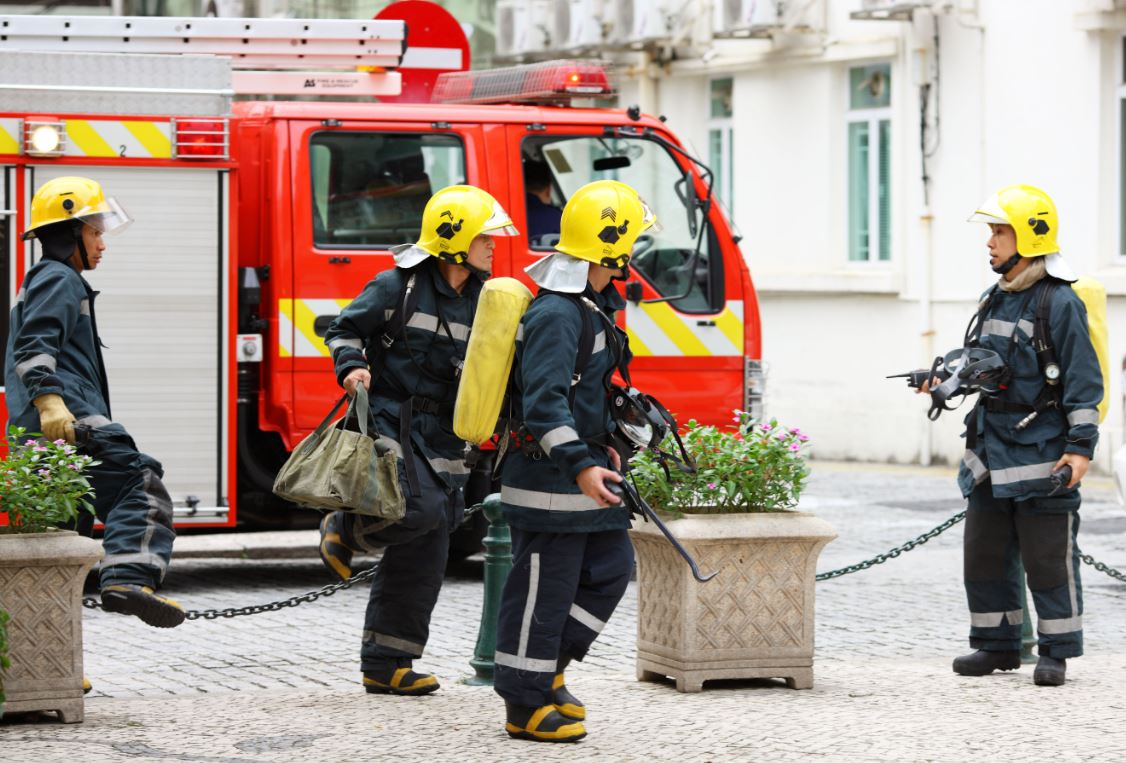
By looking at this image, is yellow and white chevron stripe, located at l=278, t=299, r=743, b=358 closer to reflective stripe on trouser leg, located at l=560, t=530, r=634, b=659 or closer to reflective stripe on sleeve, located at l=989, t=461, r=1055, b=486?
reflective stripe on sleeve, located at l=989, t=461, r=1055, b=486

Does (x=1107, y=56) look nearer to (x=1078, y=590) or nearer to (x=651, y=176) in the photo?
(x=651, y=176)

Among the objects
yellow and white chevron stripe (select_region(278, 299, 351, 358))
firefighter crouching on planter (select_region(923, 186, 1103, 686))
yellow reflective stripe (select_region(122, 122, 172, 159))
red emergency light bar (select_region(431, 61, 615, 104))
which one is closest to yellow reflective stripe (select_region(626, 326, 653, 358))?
red emergency light bar (select_region(431, 61, 615, 104))

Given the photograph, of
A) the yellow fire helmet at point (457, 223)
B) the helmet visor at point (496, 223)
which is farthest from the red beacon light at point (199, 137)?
the helmet visor at point (496, 223)

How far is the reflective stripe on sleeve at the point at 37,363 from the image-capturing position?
23.6 feet

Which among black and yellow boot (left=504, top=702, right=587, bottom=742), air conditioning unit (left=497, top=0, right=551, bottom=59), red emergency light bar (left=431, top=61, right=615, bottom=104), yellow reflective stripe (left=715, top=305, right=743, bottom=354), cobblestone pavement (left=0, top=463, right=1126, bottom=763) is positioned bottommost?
cobblestone pavement (left=0, top=463, right=1126, bottom=763)

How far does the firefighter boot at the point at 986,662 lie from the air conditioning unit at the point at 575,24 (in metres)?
14.8

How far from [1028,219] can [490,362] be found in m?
2.36

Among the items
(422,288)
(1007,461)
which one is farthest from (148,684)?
(1007,461)

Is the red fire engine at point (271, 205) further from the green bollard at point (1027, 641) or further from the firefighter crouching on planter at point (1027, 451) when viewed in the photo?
the firefighter crouching on planter at point (1027, 451)

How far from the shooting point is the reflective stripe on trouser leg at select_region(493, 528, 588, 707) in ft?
21.5

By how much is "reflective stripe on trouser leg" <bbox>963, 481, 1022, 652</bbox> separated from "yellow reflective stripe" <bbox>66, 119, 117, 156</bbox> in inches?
179

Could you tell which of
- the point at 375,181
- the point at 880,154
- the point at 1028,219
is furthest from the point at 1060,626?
the point at 880,154

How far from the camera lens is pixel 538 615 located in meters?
6.57

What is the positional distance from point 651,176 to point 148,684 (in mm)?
4238
